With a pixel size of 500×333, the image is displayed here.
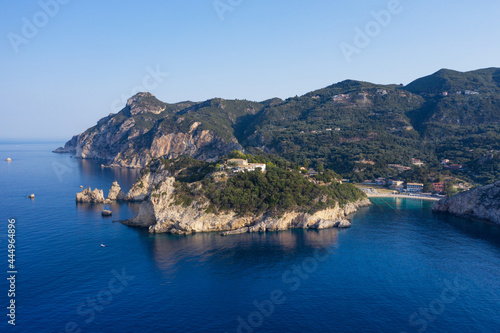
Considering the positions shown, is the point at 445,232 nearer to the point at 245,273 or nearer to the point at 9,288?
the point at 245,273

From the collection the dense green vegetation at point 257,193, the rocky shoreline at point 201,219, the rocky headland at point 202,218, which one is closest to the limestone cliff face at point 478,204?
the dense green vegetation at point 257,193

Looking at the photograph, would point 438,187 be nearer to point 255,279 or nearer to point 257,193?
point 257,193

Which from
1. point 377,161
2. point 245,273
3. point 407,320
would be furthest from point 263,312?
point 377,161

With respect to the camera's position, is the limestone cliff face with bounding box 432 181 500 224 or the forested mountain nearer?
the limestone cliff face with bounding box 432 181 500 224

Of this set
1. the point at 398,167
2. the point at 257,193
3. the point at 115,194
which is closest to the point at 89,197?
the point at 115,194

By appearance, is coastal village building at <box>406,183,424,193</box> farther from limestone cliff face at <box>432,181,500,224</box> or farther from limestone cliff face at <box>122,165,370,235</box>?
limestone cliff face at <box>122,165,370,235</box>

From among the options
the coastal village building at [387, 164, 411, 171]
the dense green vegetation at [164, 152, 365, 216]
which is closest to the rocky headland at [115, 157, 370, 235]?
the dense green vegetation at [164, 152, 365, 216]

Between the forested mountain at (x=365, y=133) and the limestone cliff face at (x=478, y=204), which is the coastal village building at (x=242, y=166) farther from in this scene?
the forested mountain at (x=365, y=133)
